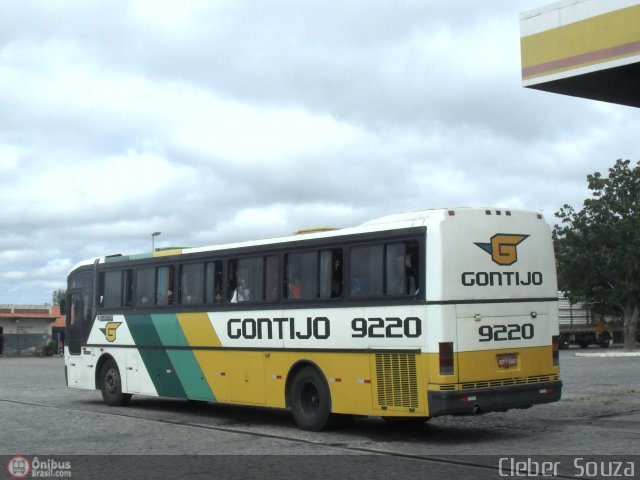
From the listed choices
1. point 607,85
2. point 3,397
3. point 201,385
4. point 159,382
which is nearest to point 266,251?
point 201,385

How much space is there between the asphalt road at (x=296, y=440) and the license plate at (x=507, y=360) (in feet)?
3.31

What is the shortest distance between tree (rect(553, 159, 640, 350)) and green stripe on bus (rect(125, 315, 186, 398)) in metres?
32.4

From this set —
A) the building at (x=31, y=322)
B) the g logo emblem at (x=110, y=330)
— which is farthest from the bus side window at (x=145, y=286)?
the building at (x=31, y=322)

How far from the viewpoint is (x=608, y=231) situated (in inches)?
1791

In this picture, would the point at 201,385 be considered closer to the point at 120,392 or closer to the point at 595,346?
the point at 120,392

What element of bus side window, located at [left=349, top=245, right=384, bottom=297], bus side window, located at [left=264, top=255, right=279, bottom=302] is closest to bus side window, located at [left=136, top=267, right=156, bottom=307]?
bus side window, located at [left=264, top=255, right=279, bottom=302]

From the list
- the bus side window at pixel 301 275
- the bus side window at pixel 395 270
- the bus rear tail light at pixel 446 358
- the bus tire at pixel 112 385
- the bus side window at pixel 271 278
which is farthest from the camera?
the bus tire at pixel 112 385

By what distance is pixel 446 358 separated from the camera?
11961 millimetres

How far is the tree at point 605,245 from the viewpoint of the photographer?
4556 centimetres

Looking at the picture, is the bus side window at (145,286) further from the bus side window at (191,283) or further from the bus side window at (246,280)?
the bus side window at (246,280)

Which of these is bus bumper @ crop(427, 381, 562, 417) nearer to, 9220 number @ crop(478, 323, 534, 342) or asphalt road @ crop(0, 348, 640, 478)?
asphalt road @ crop(0, 348, 640, 478)

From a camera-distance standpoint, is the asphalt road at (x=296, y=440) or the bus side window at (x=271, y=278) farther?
the bus side window at (x=271, y=278)

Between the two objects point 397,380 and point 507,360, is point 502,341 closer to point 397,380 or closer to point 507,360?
point 507,360

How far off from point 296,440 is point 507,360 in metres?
3.13
